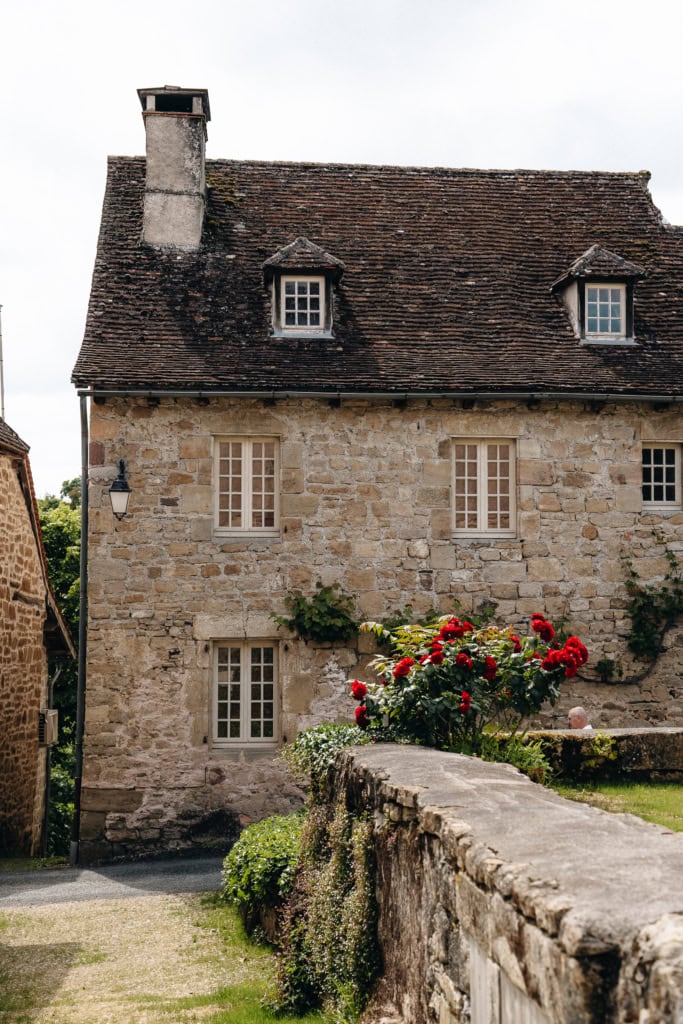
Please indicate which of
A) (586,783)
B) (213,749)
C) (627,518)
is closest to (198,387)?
(213,749)

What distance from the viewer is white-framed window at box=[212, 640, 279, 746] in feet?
42.3

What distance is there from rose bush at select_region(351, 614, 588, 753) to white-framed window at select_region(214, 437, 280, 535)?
5.92 meters

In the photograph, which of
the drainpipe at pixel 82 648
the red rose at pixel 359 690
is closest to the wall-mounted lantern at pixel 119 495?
the drainpipe at pixel 82 648

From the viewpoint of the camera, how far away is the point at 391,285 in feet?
48.0

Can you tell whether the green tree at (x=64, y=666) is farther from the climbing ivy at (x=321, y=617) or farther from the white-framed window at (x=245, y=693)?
the climbing ivy at (x=321, y=617)

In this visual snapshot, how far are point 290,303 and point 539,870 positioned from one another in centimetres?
1179

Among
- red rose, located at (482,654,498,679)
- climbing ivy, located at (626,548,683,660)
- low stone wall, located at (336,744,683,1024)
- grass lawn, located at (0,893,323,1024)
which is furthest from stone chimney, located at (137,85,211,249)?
low stone wall, located at (336,744,683,1024)

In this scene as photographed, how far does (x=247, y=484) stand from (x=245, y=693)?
2.55 metres

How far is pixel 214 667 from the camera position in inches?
509

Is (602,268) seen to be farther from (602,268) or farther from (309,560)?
(309,560)

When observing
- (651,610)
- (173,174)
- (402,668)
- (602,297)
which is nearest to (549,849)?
(402,668)

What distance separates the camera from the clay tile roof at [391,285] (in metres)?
13.1

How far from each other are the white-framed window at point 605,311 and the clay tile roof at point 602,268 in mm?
208

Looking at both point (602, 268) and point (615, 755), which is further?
point (602, 268)
